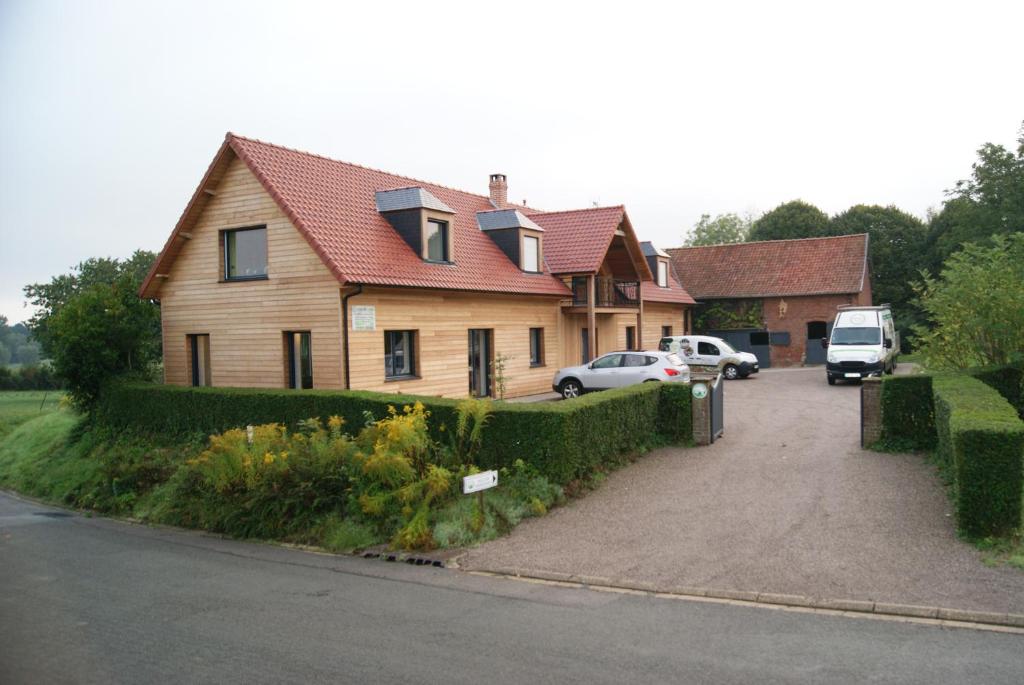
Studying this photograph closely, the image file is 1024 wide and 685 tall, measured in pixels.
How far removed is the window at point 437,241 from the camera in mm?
21438

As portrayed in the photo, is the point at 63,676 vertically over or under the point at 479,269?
under

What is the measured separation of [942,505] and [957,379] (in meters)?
4.44

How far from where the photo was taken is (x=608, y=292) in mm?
28391

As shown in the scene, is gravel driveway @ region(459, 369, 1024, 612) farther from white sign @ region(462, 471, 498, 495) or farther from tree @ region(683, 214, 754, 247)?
tree @ region(683, 214, 754, 247)

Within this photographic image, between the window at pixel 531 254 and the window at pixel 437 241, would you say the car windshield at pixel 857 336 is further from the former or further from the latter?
the window at pixel 437 241

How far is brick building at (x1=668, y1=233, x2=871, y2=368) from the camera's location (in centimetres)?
3769

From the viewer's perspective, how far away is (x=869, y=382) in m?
14.6

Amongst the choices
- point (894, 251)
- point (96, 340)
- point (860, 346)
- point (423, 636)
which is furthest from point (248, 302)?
point (894, 251)

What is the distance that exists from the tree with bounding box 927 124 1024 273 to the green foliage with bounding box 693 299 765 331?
1093 centimetres

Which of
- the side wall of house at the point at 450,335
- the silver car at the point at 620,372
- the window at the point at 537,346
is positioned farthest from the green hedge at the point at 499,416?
the window at the point at 537,346

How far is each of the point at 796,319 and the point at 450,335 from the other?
22.7 m

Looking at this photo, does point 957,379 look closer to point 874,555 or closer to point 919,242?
point 874,555

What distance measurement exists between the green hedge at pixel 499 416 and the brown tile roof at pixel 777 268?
24775 mm

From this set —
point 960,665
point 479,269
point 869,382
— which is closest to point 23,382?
point 479,269
